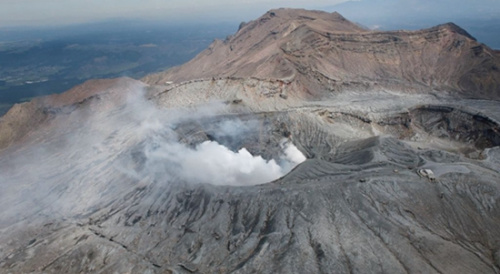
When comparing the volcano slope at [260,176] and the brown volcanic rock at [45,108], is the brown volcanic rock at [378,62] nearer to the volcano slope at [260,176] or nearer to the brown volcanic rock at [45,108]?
the volcano slope at [260,176]

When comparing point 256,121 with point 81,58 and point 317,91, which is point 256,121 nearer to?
point 317,91

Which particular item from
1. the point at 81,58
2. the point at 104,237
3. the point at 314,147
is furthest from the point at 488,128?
the point at 81,58

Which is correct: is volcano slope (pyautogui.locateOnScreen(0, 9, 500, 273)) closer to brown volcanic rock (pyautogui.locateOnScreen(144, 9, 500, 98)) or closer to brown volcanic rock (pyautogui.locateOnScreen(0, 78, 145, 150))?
brown volcanic rock (pyautogui.locateOnScreen(0, 78, 145, 150))

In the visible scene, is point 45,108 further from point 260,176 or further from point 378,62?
point 378,62

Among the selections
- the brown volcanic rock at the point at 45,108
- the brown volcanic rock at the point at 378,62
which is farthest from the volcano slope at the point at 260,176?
the brown volcanic rock at the point at 378,62

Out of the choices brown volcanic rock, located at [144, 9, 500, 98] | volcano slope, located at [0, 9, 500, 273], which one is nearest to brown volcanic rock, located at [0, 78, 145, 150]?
volcano slope, located at [0, 9, 500, 273]

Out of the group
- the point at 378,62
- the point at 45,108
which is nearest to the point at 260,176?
the point at 45,108

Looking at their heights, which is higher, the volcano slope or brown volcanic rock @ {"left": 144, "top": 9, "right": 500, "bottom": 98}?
brown volcanic rock @ {"left": 144, "top": 9, "right": 500, "bottom": 98}
